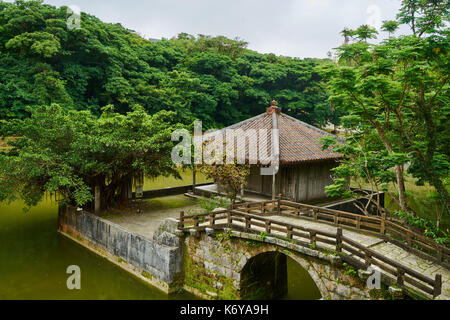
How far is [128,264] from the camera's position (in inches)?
569

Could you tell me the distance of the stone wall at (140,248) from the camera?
12.9m

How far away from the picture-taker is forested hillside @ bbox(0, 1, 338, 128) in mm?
26188

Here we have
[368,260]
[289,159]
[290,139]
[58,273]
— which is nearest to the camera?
[368,260]

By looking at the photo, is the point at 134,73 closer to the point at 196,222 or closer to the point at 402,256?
the point at 196,222

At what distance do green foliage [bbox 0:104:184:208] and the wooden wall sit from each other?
4.77 meters

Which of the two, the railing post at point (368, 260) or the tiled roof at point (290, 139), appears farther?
the tiled roof at point (290, 139)

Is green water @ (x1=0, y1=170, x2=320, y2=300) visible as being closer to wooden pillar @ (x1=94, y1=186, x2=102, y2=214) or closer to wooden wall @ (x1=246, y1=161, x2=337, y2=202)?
wooden pillar @ (x1=94, y1=186, x2=102, y2=214)

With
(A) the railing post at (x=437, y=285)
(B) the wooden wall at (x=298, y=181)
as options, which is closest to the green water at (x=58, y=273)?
(B) the wooden wall at (x=298, y=181)

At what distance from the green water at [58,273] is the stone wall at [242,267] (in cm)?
95

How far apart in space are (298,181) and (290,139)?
2.31 m

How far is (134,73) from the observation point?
112 feet

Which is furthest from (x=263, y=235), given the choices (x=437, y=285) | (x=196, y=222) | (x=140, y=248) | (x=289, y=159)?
(x=289, y=159)

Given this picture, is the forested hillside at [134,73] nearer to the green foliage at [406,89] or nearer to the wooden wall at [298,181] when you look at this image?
the wooden wall at [298,181]

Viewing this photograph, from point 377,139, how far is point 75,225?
49.9ft
